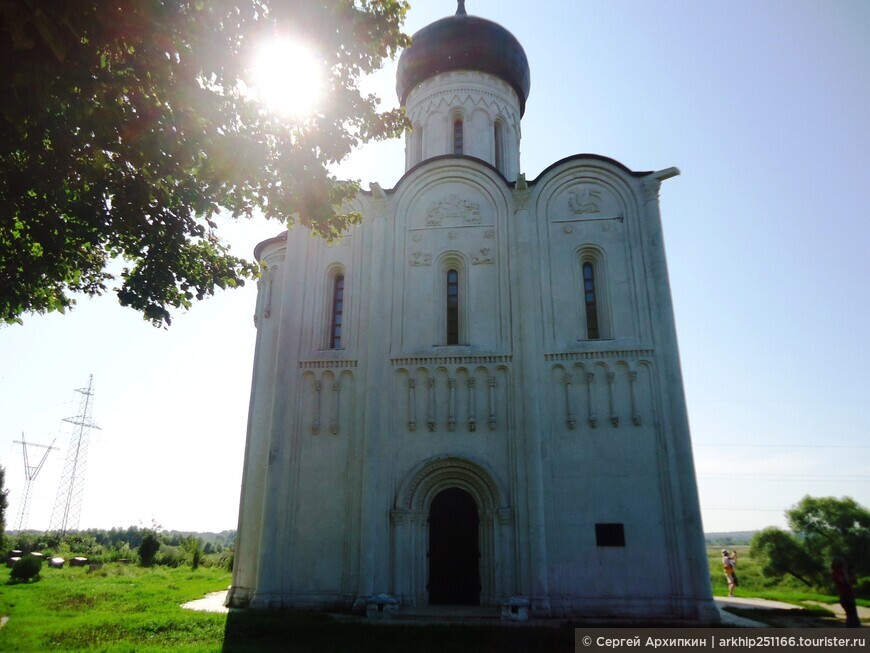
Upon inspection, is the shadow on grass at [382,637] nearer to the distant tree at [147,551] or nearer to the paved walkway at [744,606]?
the paved walkway at [744,606]

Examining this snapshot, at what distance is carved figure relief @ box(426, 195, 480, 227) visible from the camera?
42.9ft

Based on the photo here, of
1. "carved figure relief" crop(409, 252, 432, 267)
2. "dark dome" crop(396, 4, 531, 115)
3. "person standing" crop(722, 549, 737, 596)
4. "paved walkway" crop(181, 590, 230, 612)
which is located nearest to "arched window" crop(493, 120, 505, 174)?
"dark dome" crop(396, 4, 531, 115)

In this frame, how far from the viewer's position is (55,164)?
24.0 feet

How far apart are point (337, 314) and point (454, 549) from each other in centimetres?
536

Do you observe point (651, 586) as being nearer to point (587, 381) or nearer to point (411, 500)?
point (587, 381)

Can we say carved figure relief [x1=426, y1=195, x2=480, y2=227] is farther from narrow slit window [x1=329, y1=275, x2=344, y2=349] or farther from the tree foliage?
the tree foliage

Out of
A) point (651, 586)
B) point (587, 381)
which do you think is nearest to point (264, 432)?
point (587, 381)

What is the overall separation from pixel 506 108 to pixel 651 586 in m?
12.3

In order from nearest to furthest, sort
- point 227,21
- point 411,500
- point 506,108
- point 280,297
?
point 227,21
point 411,500
point 280,297
point 506,108

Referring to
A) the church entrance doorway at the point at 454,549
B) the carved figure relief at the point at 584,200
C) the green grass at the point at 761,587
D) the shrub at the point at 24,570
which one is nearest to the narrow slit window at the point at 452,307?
the carved figure relief at the point at 584,200

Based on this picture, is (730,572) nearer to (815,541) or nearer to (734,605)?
(734,605)

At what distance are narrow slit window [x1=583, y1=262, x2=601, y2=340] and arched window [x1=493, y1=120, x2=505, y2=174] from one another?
4967mm

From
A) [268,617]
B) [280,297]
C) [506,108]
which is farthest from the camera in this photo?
[506,108]

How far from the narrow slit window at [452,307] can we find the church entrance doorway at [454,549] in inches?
120
